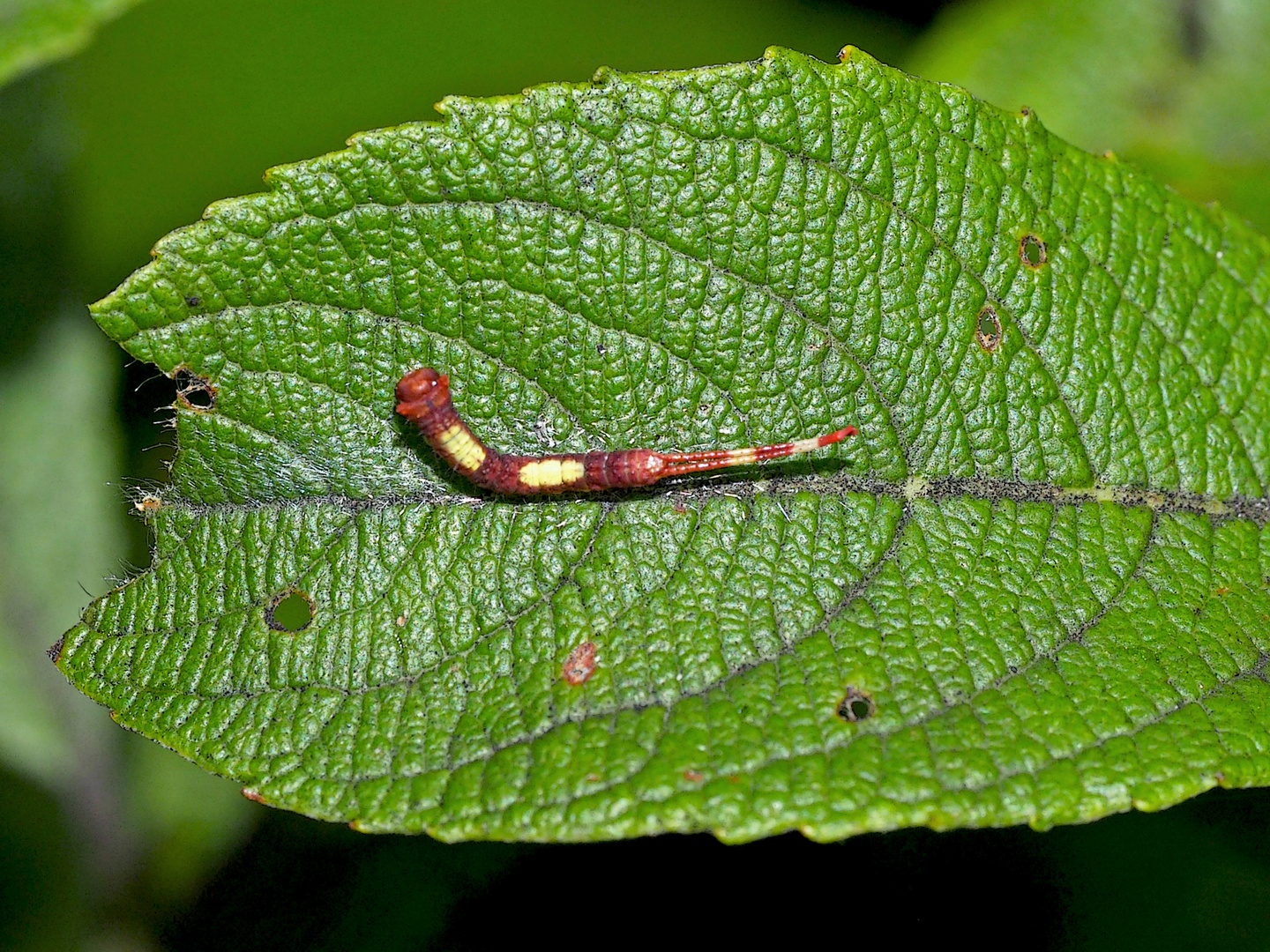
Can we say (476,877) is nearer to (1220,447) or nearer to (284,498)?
(284,498)

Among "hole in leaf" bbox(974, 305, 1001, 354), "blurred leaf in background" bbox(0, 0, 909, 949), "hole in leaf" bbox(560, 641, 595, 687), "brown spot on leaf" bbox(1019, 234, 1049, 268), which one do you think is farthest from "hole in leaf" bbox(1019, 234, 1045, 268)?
"blurred leaf in background" bbox(0, 0, 909, 949)

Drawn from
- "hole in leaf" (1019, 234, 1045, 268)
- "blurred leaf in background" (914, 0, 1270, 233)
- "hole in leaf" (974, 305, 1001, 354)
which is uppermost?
"blurred leaf in background" (914, 0, 1270, 233)

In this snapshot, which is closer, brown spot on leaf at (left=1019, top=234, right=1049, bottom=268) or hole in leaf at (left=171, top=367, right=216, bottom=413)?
hole in leaf at (left=171, top=367, right=216, bottom=413)

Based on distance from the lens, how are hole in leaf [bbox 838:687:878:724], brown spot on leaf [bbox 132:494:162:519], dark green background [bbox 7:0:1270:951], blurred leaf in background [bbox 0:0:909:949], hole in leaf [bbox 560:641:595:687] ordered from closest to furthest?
hole in leaf [bbox 838:687:878:724] → hole in leaf [bbox 560:641:595:687] → brown spot on leaf [bbox 132:494:162:519] → dark green background [bbox 7:0:1270:951] → blurred leaf in background [bbox 0:0:909:949]

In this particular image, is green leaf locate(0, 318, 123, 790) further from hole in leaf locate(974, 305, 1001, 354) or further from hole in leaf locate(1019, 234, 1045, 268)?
hole in leaf locate(1019, 234, 1045, 268)

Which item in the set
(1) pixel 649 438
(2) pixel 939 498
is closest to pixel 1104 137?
(2) pixel 939 498

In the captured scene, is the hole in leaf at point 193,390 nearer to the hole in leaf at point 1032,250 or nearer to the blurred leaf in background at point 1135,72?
the hole in leaf at point 1032,250

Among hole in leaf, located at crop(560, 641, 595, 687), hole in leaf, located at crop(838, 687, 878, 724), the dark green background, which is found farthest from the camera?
the dark green background
